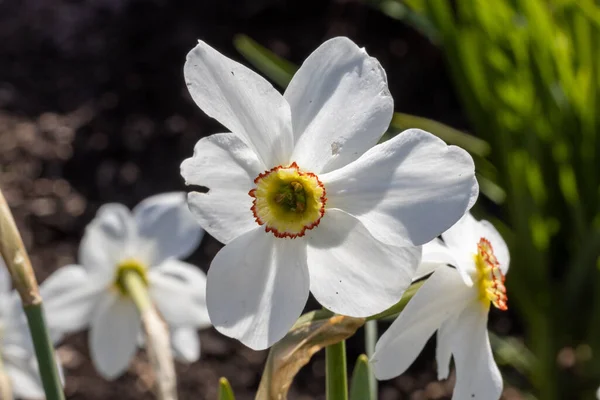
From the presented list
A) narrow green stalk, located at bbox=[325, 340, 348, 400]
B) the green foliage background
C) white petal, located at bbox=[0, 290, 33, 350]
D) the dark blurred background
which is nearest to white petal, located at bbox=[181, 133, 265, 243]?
narrow green stalk, located at bbox=[325, 340, 348, 400]

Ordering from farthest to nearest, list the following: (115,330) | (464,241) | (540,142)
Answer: (540,142) < (115,330) < (464,241)

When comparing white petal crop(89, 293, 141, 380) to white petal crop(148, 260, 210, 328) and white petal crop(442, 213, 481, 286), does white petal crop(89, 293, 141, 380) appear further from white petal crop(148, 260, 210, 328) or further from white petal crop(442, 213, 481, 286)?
white petal crop(442, 213, 481, 286)

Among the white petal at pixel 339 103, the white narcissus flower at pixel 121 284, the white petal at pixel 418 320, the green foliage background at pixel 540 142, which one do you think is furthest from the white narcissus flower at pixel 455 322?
the green foliage background at pixel 540 142

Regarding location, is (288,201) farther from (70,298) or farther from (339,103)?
(70,298)

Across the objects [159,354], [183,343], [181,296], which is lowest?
[183,343]

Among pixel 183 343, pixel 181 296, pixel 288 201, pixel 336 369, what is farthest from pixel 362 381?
pixel 183 343

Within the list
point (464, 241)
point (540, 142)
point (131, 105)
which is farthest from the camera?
point (131, 105)

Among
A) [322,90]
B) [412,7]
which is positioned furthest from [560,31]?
[322,90]
